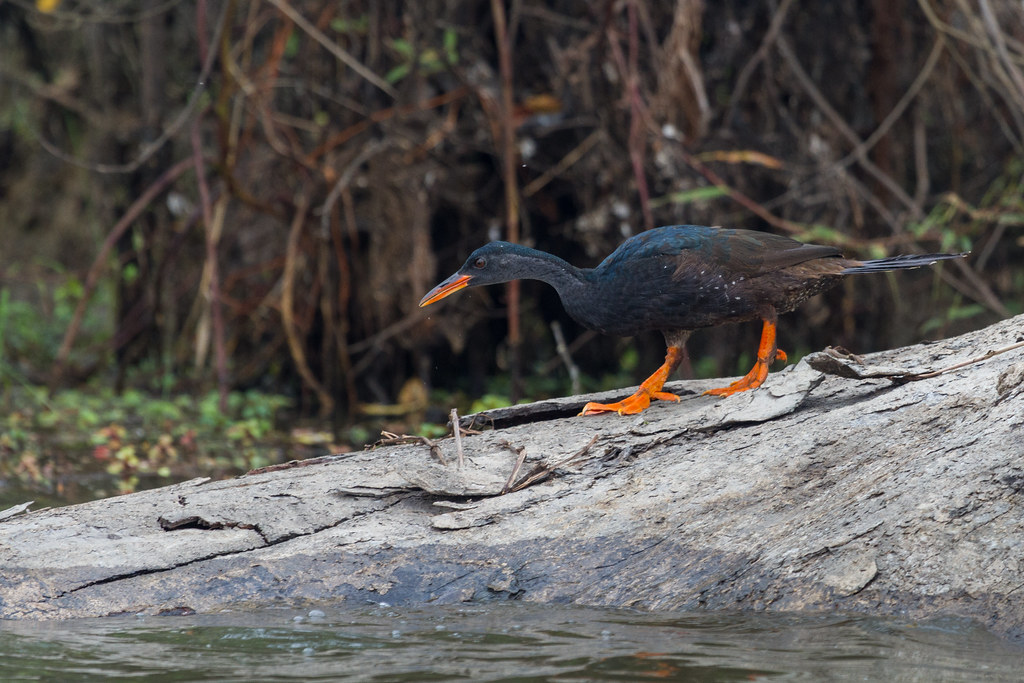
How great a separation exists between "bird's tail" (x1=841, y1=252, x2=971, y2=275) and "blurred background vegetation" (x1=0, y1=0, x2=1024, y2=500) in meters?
2.27

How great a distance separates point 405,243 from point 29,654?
16.0 feet

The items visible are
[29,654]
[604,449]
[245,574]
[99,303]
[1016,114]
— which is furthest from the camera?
[99,303]

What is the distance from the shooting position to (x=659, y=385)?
13.7 ft

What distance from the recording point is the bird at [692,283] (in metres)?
4.11

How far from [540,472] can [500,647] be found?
0.79 metres

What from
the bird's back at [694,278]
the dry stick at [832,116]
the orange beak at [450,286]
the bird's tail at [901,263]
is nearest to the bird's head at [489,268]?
the orange beak at [450,286]

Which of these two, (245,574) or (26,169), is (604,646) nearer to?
(245,574)

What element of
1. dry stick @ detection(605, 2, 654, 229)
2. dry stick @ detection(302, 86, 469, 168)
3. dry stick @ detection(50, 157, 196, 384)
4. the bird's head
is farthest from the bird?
dry stick @ detection(50, 157, 196, 384)

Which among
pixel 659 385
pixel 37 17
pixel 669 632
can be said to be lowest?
pixel 669 632

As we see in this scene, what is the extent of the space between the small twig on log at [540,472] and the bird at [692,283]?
0.45m

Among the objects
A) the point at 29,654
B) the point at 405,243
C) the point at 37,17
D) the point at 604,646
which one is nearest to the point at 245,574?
the point at 29,654

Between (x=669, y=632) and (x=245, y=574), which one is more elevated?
(x=245, y=574)

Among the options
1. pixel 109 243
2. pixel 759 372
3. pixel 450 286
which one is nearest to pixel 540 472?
pixel 759 372

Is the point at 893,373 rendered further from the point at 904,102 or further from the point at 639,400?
the point at 904,102
